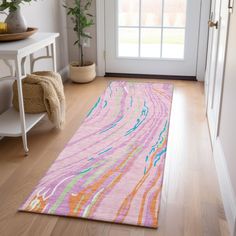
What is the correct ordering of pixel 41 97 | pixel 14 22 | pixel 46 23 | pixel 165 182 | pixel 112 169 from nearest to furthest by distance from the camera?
pixel 165 182 → pixel 112 169 → pixel 14 22 → pixel 41 97 → pixel 46 23

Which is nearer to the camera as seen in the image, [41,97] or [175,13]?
[41,97]

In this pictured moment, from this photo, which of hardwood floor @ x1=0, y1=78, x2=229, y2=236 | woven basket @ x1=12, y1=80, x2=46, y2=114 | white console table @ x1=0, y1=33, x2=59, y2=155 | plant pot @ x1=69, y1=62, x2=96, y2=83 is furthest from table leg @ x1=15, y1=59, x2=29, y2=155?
plant pot @ x1=69, y1=62, x2=96, y2=83

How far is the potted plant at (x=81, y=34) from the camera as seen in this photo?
385 cm

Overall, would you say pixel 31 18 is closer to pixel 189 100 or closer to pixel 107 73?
pixel 107 73

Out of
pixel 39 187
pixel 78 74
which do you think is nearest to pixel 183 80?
pixel 78 74

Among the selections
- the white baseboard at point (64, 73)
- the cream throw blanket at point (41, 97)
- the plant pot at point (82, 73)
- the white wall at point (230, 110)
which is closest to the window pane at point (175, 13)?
the plant pot at point (82, 73)

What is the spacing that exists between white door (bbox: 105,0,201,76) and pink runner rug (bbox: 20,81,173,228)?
3.02 ft

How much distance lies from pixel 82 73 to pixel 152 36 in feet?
2.89

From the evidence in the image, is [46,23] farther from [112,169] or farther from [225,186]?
[225,186]

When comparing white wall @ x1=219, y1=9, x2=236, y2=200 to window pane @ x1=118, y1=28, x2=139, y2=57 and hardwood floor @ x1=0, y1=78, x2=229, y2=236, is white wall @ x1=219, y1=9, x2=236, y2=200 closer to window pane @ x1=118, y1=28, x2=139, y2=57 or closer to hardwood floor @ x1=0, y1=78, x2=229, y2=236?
hardwood floor @ x1=0, y1=78, x2=229, y2=236

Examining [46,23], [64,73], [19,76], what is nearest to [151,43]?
[64,73]

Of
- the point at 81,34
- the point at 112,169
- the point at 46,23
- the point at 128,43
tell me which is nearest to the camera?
the point at 112,169

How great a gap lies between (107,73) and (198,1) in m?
1.29

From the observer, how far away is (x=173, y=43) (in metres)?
4.09
